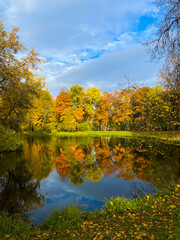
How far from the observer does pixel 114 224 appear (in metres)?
5.12

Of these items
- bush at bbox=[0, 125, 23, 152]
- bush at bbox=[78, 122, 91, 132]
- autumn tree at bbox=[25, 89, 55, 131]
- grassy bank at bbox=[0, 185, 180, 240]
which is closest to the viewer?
grassy bank at bbox=[0, 185, 180, 240]

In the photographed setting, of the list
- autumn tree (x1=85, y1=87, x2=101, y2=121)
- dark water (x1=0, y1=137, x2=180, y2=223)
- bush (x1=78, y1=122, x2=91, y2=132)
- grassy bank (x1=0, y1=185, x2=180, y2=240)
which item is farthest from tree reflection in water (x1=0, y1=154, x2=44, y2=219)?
autumn tree (x1=85, y1=87, x2=101, y2=121)

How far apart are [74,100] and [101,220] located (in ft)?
142

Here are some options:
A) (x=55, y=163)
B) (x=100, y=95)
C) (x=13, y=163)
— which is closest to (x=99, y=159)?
(x=55, y=163)

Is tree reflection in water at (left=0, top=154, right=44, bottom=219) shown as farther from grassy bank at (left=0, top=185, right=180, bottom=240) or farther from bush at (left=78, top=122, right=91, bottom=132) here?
bush at (left=78, top=122, right=91, bottom=132)

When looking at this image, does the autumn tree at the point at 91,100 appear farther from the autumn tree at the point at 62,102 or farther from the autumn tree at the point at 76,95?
the autumn tree at the point at 62,102

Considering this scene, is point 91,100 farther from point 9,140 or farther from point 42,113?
point 9,140

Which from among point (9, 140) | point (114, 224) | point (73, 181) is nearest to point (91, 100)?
point (9, 140)

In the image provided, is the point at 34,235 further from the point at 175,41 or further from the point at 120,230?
the point at 175,41

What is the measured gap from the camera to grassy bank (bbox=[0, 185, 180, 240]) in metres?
4.38

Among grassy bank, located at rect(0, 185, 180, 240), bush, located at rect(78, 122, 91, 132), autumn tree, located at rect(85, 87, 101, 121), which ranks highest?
autumn tree, located at rect(85, 87, 101, 121)

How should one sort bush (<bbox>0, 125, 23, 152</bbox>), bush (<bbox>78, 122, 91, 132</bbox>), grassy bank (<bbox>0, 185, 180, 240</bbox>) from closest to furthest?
1. grassy bank (<bbox>0, 185, 180, 240</bbox>)
2. bush (<bbox>0, 125, 23, 152</bbox>)
3. bush (<bbox>78, 122, 91, 132</bbox>)

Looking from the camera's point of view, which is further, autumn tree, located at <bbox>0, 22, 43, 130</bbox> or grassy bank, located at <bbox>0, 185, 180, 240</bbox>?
autumn tree, located at <bbox>0, 22, 43, 130</bbox>

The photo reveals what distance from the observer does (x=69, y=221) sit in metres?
5.41
